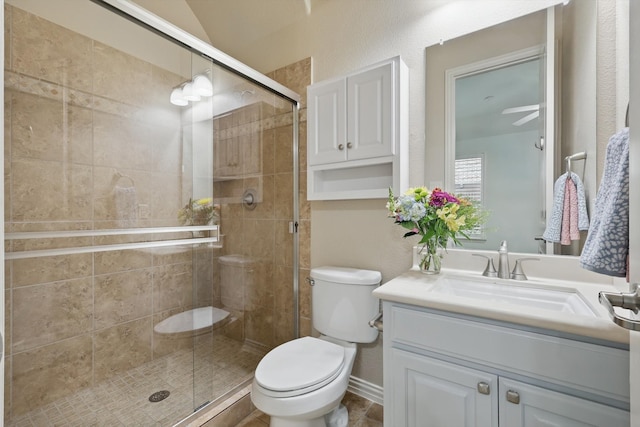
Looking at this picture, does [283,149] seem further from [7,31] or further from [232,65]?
[7,31]

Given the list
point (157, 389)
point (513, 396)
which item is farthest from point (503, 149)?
point (157, 389)

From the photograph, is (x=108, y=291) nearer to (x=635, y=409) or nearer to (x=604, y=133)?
(x=635, y=409)

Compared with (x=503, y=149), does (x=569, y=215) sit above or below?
below

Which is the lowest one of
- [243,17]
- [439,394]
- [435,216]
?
[439,394]

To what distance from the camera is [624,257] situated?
68 centimetres

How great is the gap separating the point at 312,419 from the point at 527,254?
4.00 ft

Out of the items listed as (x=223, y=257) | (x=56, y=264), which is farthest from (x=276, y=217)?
(x=56, y=264)

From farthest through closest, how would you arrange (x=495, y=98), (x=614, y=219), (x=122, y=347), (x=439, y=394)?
(x=122, y=347), (x=495, y=98), (x=439, y=394), (x=614, y=219)

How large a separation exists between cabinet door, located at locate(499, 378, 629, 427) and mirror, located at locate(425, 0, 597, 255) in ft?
2.08

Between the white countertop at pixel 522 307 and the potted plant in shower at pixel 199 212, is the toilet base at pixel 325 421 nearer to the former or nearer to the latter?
the white countertop at pixel 522 307

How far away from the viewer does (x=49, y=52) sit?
4.16 feet

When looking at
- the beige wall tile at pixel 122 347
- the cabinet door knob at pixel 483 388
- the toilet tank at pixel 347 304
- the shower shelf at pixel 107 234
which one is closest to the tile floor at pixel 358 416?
the toilet tank at pixel 347 304

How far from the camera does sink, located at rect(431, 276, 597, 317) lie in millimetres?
1052

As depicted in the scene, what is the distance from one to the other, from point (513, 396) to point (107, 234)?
65.0 inches
